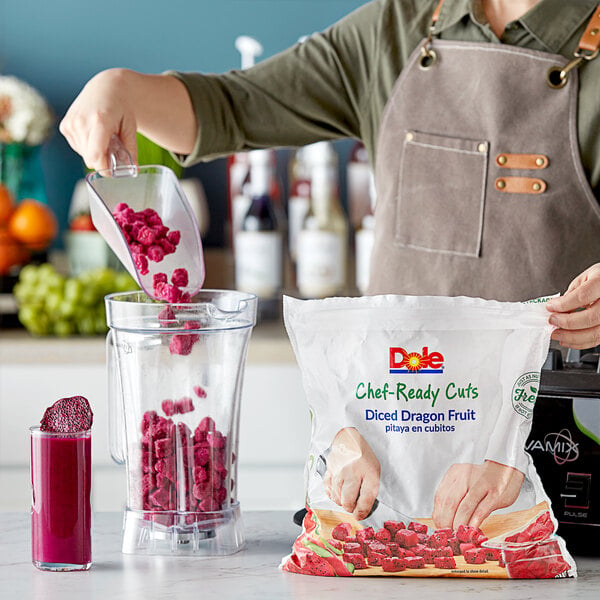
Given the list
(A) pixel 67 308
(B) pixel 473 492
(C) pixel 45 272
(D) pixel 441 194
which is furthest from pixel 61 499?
(C) pixel 45 272

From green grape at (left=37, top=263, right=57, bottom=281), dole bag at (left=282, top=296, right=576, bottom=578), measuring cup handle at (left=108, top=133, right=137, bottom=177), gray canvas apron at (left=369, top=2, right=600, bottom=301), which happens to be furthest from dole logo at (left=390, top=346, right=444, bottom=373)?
green grape at (left=37, top=263, right=57, bottom=281)

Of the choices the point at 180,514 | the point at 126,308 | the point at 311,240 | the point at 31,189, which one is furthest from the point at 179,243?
the point at 31,189

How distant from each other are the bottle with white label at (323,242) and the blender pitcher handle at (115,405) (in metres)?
1.23

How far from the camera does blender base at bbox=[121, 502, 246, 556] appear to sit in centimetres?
94

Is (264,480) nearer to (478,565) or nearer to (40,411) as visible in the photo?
(40,411)

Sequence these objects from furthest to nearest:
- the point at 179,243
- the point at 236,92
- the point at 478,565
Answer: the point at 236,92 → the point at 179,243 → the point at 478,565

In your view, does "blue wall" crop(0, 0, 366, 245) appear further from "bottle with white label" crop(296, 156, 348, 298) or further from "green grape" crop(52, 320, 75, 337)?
"green grape" crop(52, 320, 75, 337)

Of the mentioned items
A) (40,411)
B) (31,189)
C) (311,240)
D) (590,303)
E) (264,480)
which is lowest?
(264,480)

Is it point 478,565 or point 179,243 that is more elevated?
point 179,243

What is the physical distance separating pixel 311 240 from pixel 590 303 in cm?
134

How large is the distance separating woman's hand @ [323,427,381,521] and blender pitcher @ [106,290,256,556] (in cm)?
12

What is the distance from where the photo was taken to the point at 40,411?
2076 millimetres

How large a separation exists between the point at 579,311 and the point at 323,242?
133 centimetres

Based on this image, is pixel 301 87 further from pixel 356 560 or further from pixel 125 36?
pixel 125 36
